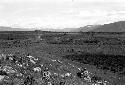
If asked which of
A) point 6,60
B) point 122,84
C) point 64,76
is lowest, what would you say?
point 122,84

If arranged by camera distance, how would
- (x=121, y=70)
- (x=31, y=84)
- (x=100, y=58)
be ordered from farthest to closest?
(x=100, y=58)
(x=121, y=70)
(x=31, y=84)

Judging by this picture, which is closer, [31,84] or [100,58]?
[31,84]

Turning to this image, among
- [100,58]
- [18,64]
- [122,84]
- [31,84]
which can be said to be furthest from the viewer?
[100,58]

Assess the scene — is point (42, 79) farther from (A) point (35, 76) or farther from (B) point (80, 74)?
(B) point (80, 74)

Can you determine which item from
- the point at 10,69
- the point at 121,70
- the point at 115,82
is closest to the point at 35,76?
the point at 10,69

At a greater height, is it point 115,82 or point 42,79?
point 42,79

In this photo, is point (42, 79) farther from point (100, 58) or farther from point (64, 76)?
point (100, 58)

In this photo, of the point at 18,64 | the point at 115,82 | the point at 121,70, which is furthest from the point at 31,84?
the point at 121,70

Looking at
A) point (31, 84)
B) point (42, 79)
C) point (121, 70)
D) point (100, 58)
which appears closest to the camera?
point (31, 84)

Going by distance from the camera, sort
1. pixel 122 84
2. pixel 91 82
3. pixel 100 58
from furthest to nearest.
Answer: pixel 100 58 → pixel 122 84 → pixel 91 82
